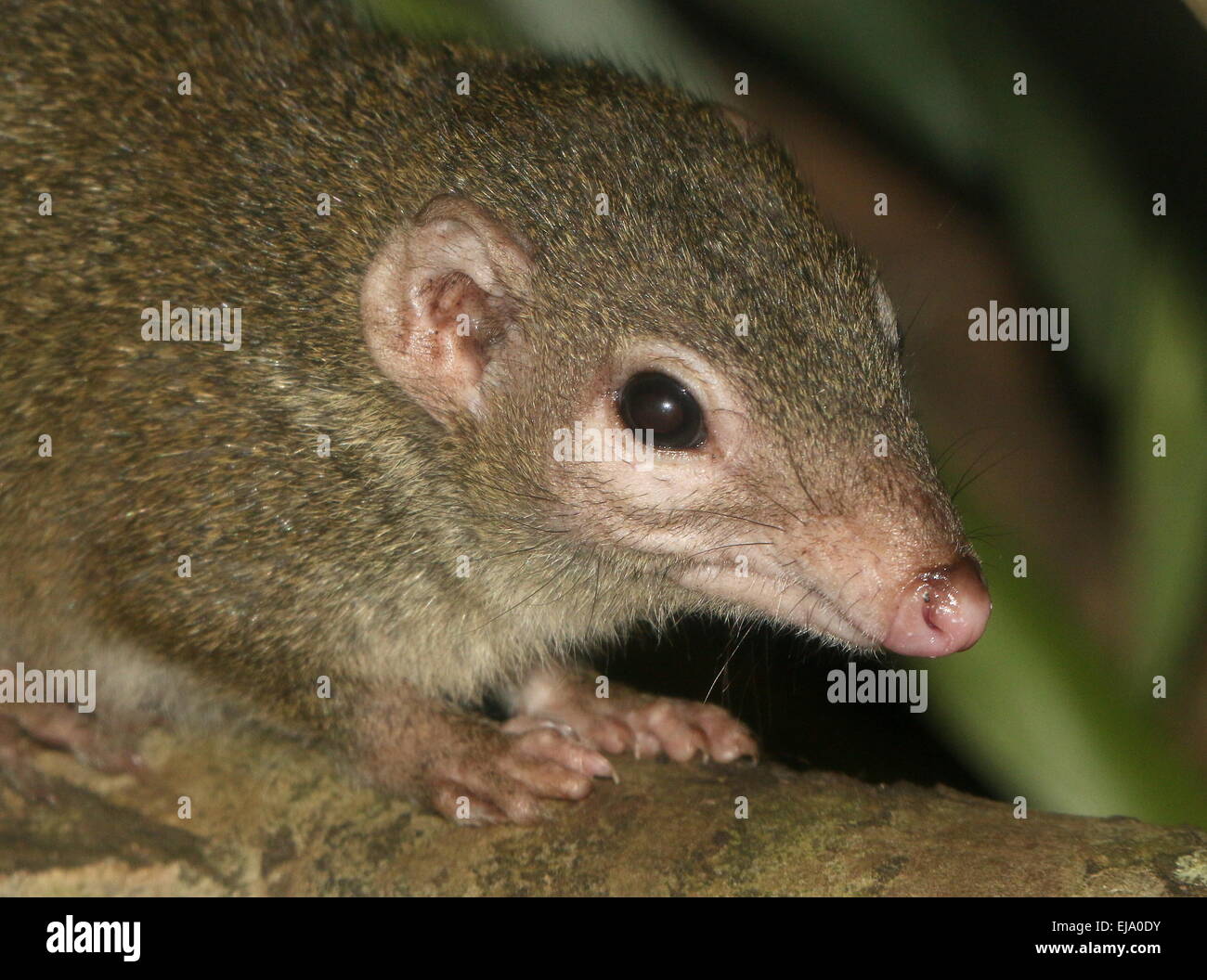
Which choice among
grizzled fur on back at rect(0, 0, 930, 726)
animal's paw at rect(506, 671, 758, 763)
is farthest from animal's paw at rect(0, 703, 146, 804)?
Result: animal's paw at rect(506, 671, 758, 763)

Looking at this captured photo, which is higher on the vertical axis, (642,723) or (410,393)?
(410,393)

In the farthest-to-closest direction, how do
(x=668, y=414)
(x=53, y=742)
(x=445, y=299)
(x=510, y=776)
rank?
(x=53, y=742) < (x=510, y=776) < (x=445, y=299) < (x=668, y=414)

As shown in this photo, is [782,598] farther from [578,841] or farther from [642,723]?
[642,723]

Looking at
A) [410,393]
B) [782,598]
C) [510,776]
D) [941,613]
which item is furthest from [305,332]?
[941,613]

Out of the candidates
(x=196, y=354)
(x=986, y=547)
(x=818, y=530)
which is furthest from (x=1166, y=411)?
(x=196, y=354)

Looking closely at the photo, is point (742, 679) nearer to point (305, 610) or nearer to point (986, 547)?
point (986, 547)
